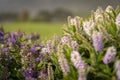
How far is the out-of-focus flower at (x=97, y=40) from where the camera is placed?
13.8 feet

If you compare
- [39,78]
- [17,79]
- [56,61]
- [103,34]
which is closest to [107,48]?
[103,34]

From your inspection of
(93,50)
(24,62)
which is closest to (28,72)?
(24,62)

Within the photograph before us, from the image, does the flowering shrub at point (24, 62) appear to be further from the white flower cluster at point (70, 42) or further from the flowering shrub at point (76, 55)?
the white flower cluster at point (70, 42)

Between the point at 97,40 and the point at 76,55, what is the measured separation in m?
0.31

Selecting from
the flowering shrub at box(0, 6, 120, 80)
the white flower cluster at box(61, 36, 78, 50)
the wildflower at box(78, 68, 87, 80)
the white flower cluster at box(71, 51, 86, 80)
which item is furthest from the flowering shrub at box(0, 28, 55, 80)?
the wildflower at box(78, 68, 87, 80)

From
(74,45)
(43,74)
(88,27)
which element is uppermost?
(88,27)

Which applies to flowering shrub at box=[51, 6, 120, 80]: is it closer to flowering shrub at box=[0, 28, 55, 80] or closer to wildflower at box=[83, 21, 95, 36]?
wildflower at box=[83, 21, 95, 36]

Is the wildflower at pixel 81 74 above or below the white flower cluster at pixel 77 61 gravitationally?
below

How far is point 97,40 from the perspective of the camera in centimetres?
422

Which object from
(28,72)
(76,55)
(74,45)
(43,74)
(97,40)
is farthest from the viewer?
(28,72)

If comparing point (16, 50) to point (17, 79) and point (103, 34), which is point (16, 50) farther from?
point (103, 34)

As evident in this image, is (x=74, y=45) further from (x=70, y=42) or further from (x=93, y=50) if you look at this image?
(x=93, y=50)

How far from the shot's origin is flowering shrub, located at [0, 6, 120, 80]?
4113mm

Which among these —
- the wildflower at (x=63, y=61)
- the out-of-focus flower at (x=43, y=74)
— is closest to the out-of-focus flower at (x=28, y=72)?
the out-of-focus flower at (x=43, y=74)
